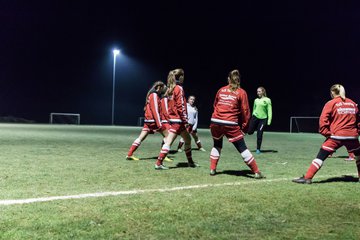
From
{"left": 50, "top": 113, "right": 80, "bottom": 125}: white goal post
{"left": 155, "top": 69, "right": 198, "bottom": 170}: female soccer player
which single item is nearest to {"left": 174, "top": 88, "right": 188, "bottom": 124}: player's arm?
{"left": 155, "top": 69, "right": 198, "bottom": 170}: female soccer player

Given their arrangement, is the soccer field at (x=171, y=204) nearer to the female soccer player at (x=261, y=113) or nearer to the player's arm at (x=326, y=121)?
the player's arm at (x=326, y=121)

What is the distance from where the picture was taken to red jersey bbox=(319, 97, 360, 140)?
24.0 feet

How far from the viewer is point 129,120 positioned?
4988 cm

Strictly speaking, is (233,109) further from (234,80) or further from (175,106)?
(175,106)

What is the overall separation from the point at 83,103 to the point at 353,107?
2008 inches

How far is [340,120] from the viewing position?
7.32m

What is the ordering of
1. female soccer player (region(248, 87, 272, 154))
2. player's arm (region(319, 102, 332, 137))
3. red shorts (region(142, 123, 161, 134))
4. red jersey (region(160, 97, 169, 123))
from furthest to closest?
female soccer player (region(248, 87, 272, 154)) → red shorts (region(142, 123, 161, 134)) → red jersey (region(160, 97, 169, 123)) → player's arm (region(319, 102, 332, 137))

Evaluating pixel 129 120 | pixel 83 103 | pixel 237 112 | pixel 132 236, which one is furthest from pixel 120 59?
pixel 132 236

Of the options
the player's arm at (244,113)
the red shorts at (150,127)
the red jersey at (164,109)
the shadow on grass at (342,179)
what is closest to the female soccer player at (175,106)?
the red jersey at (164,109)

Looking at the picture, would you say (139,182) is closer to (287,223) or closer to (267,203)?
(267,203)

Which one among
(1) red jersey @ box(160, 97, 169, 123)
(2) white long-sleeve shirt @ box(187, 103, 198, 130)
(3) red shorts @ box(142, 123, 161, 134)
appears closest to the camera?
(1) red jersey @ box(160, 97, 169, 123)

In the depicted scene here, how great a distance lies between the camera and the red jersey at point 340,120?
7301 millimetres

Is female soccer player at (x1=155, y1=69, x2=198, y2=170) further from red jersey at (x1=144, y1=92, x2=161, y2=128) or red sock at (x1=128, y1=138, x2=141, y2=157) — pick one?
red sock at (x1=128, y1=138, x2=141, y2=157)

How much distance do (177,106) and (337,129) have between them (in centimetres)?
302
